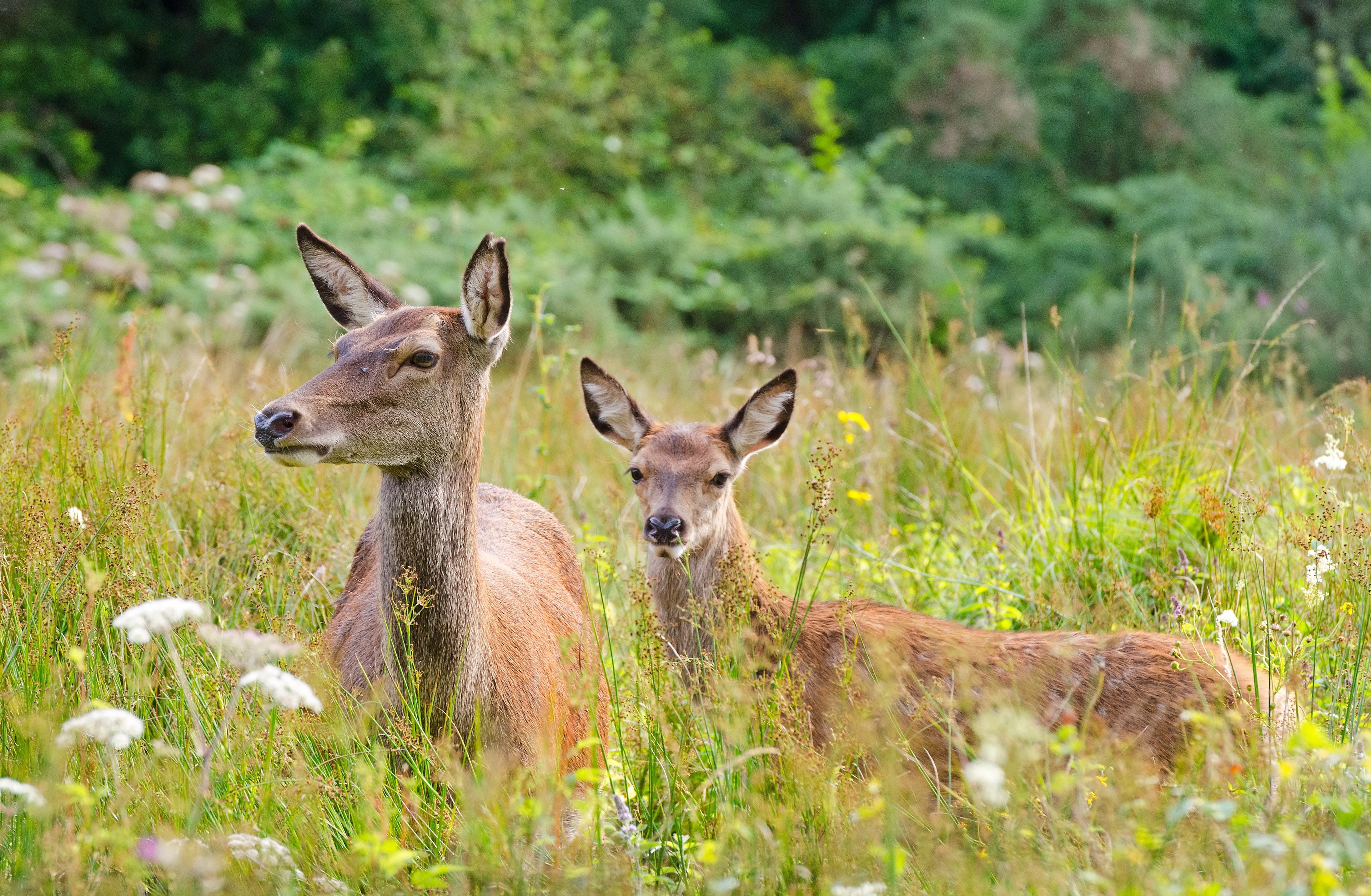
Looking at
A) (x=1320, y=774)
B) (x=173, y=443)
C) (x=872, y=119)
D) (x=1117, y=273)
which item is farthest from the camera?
(x=872, y=119)

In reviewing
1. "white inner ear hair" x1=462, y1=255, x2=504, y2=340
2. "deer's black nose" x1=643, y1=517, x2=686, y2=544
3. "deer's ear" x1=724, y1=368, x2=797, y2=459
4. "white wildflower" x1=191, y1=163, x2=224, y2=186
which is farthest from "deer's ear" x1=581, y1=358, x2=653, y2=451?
"white wildflower" x1=191, y1=163, x2=224, y2=186

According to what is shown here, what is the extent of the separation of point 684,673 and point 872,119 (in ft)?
53.0

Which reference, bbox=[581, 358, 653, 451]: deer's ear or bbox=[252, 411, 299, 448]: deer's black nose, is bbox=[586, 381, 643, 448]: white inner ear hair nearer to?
bbox=[581, 358, 653, 451]: deer's ear

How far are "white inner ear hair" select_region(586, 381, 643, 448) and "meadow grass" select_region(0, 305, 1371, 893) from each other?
0.51m

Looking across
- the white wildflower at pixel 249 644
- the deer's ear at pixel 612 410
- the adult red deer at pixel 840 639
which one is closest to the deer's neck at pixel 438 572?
the adult red deer at pixel 840 639

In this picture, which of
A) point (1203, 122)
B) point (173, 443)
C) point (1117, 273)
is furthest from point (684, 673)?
point (1203, 122)

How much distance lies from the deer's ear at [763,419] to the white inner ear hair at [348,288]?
4.10ft

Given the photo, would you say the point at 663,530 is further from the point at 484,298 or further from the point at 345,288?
the point at 345,288

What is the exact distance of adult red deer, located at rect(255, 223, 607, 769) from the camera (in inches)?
134

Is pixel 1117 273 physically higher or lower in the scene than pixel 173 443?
lower

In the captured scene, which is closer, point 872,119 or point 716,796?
point 716,796

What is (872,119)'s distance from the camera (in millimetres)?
19016

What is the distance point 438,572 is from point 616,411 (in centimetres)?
141

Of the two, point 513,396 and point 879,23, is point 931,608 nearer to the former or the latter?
Result: point 513,396
